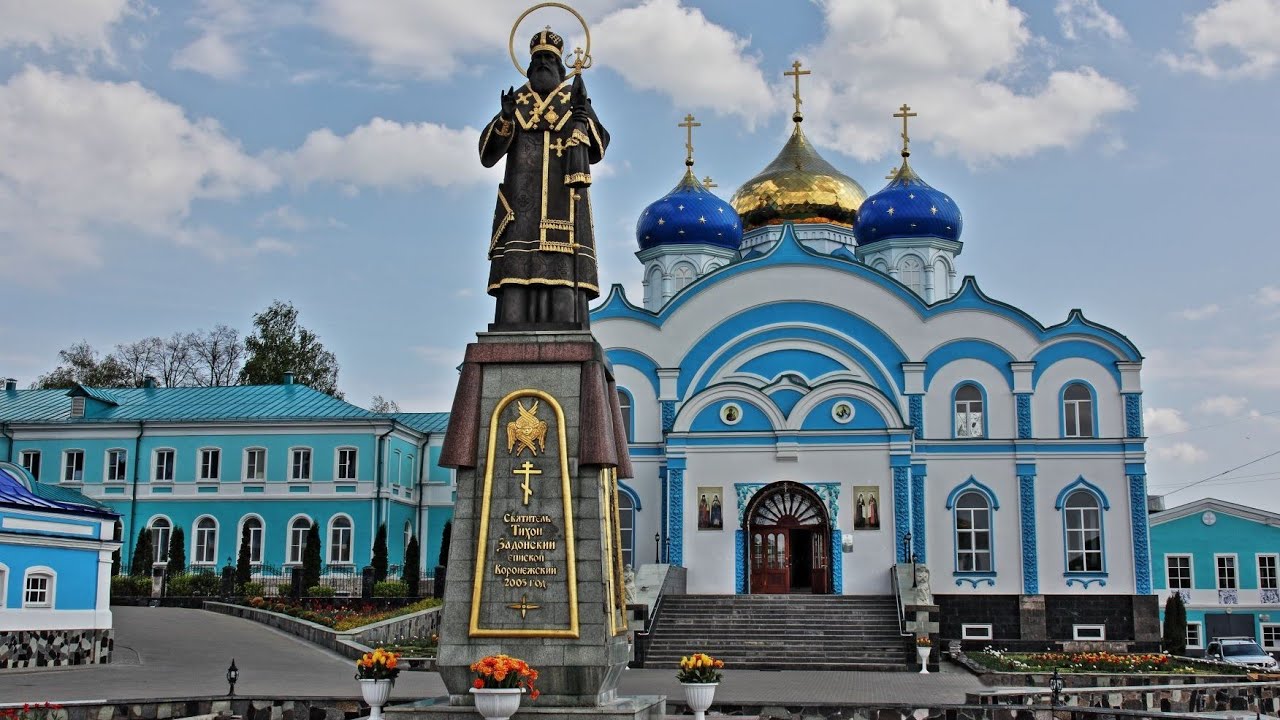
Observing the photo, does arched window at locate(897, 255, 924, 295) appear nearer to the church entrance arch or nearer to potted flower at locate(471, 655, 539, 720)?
the church entrance arch

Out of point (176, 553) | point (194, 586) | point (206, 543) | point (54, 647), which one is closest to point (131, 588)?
point (194, 586)

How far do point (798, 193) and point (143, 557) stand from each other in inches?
729

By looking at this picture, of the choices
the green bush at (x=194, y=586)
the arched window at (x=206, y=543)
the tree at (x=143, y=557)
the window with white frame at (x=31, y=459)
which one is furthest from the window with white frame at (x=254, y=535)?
the window with white frame at (x=31, y=459)

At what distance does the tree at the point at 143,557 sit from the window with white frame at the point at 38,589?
11.0 m

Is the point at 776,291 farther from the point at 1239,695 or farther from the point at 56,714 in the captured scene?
the point at 56,714

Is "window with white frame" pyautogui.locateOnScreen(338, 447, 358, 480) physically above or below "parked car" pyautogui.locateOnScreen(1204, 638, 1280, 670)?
above

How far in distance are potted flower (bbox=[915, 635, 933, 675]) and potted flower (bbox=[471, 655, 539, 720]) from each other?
513 inches

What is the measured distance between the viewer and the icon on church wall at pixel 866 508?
27.0m

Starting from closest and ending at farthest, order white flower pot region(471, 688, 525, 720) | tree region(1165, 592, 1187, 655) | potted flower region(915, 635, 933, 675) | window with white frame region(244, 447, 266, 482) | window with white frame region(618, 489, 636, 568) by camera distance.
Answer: white flower pot region(471, 688, 525, 720), potted flower region(915, 635, 933, 675), tree region(1165, 592, 1187, 655), window with white frame region(618, 489, 636, 568), window with white frame region(244, 447, 266, 482)

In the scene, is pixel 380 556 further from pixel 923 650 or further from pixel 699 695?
pixel 699 695

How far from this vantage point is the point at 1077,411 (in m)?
28.4

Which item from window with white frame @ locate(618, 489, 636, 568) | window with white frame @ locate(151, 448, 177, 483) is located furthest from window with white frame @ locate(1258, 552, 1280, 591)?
window with white frame @ locate(151, 448, 177, 483)

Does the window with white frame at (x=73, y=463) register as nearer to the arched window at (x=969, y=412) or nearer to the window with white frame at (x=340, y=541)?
the window with white frame at (x=340, y=541)

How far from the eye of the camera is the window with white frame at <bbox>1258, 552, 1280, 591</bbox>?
33.4 meters
